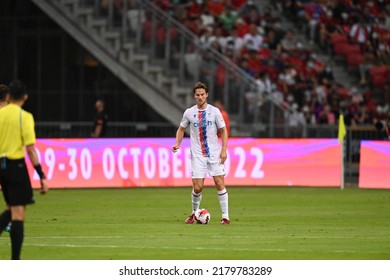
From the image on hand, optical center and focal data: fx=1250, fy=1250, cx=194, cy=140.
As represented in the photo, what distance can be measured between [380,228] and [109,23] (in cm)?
1962

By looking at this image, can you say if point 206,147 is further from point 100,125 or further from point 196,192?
point 100,125

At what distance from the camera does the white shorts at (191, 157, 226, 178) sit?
71.1ft

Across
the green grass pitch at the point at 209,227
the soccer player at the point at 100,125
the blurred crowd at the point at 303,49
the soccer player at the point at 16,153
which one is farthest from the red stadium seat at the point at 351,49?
the soccer player at the point at 16,153

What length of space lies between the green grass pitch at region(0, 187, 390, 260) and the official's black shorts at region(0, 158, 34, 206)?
3.42 feet

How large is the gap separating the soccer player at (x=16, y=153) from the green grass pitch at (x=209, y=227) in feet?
2.95

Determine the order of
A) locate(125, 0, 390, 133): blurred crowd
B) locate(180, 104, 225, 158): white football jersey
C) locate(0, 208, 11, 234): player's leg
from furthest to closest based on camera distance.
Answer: locate(125, 0, 390, 133): blurred crowd → locate(180, 104, 225, 158): white football jersey → locate(0, 208, 11, 234): player's leg

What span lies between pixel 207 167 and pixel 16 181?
6552 millimetres

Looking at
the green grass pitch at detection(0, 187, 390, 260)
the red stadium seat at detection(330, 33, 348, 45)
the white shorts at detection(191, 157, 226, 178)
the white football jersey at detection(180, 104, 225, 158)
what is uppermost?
the red stadium seat at detection(330, 33, 348, 45)

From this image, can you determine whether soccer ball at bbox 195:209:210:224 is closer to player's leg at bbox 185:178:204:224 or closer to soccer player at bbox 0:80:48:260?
player's leg at bbox 185:178:204:224

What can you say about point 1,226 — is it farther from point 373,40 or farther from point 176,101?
point 373,40

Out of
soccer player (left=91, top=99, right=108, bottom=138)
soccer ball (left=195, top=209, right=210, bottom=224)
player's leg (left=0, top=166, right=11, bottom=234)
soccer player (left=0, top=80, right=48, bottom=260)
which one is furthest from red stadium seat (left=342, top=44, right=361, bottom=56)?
soccer player (left=0, top=80, right=48, bottom=260)

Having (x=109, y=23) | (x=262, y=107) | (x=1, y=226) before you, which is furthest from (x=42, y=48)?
(x=1, y=226)

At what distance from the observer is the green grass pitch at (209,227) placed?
1705cm

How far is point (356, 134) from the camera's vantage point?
34.8m
